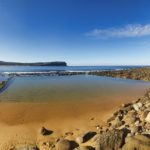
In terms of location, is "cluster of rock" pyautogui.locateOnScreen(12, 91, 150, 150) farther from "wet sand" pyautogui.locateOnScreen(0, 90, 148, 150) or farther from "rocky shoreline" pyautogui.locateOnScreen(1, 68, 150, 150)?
"wet sand" pyautogui.locateOnScreen(0, 90, 148, 150)

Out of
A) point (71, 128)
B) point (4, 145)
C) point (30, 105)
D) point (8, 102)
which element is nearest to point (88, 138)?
point (71, 128)

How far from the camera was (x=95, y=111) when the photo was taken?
467 inches

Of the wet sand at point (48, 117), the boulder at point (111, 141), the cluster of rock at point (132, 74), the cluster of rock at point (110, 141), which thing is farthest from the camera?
the cluster of rock at point (132, 74)

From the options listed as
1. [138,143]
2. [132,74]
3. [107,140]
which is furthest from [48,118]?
[132,74]

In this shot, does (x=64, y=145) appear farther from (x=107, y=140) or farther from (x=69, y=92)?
(x=69, y=92)

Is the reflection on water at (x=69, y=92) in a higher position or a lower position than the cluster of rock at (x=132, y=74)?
lower

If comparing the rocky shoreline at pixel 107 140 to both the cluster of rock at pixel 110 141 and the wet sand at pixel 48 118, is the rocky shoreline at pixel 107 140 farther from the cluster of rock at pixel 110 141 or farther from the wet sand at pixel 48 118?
the wet sand at pixel 48 118

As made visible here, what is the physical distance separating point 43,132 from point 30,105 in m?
5.59

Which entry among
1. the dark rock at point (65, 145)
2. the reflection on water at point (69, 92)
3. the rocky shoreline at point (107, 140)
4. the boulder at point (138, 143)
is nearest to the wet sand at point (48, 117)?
the rocky shoreline at point (107, 140)

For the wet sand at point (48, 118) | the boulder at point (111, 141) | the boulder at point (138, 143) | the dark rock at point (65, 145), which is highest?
the boulder at point (138, 143)

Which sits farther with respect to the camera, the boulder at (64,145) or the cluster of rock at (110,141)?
the boulder at (64,145)

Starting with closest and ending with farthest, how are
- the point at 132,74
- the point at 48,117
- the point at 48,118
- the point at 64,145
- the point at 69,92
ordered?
the point at 64,145
the point at 48,118
the point at 48,117
the point at 69,92
the point at 132,74

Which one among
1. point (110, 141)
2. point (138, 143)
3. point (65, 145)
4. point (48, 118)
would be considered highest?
point (138, 143)

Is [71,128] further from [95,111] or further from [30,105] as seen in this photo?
[30,105]
